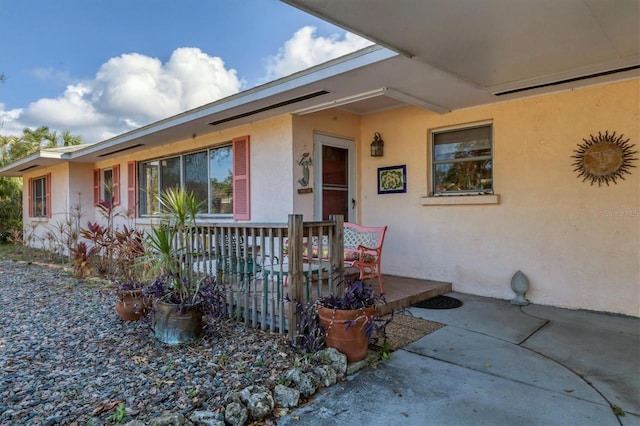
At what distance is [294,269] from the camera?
2.72 meters

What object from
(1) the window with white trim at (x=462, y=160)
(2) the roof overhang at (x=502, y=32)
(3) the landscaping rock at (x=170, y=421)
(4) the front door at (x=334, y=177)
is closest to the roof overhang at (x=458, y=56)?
(2) the roof overhang at (x=502, y=32)

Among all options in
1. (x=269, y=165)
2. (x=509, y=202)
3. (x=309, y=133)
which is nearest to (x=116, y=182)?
(x=269, y=165)

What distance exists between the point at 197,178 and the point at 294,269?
4651 mm

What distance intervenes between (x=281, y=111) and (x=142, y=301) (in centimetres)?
289

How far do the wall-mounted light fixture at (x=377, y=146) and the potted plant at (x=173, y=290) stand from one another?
3.07 meters

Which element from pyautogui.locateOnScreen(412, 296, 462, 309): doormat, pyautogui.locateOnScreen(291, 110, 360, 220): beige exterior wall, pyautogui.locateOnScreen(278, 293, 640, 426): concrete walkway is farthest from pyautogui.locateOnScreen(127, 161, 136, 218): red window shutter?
pyautogui.locateOnScreen(278, 293, 640, 426): concrete walkway

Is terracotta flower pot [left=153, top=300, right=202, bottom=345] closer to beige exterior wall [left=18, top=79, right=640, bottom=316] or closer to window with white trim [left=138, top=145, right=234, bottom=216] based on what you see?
beige exterior wall [left=18, top=79, right=640, bottom=316]

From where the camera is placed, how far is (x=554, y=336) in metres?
3.08

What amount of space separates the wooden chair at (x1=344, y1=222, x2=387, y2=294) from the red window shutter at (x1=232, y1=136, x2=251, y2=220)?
5.86ft

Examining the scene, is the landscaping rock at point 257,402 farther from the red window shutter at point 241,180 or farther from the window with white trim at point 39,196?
the window with white trim at point 39,196

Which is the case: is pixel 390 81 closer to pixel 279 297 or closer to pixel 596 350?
pixel 279 297

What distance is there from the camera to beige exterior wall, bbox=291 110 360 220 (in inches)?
192

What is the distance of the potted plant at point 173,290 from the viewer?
9.37 feet

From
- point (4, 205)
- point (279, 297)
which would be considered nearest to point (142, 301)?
point (279, 297)
